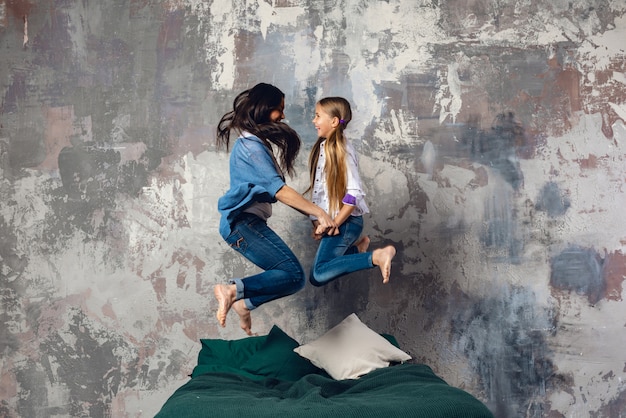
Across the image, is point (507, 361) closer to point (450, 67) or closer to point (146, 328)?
point (450, 67)

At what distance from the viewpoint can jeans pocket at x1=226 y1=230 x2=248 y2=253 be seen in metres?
4.76

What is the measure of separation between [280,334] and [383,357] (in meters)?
0.70

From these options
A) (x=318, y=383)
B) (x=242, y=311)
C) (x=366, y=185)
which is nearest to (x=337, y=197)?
(x=242, y=311)

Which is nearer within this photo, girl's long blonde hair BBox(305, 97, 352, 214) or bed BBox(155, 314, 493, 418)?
bed BBox(155, 314, 493, 418)

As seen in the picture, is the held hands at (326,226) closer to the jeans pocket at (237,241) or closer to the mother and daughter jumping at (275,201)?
the mother and daughter jumping at (275,201)

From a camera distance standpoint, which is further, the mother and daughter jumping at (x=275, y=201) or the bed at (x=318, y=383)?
the mother and daughter jumping at (x=275, y=201)

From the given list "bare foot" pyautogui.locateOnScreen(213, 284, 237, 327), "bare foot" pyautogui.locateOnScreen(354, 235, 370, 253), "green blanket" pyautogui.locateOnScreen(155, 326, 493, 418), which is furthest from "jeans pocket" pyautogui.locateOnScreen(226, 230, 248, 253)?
"bare foot" pyautogui.locateOnScreen(354, 235, 370, 253)

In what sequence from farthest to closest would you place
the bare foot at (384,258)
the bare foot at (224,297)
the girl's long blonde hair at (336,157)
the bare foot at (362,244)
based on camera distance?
the bare foot at (362,244)
the girl's long blonde hair at (336,157)
the bare foot at (384,258)
the bare foot at (224,297)

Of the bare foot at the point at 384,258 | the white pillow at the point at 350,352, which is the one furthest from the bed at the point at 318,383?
the bare foot at the point at 384,258

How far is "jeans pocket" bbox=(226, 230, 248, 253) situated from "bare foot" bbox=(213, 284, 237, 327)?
321 millimetres

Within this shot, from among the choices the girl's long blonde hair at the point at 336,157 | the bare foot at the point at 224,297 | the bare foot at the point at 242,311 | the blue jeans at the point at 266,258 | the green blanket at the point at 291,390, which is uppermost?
the girl's long blonde hair at the point at 336,157

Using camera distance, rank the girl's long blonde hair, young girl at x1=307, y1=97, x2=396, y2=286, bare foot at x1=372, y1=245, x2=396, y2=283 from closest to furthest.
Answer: bare foot at x1=372, y1=245, x2=396, y2=283
young girl at x1=307, y1=97, x2=396, y2=286
the girl's long blonde hair

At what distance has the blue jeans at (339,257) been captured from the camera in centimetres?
471

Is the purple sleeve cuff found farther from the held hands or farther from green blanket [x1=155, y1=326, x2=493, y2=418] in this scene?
green blanket [x1=155, y1=326, x2=493, y2=418]
